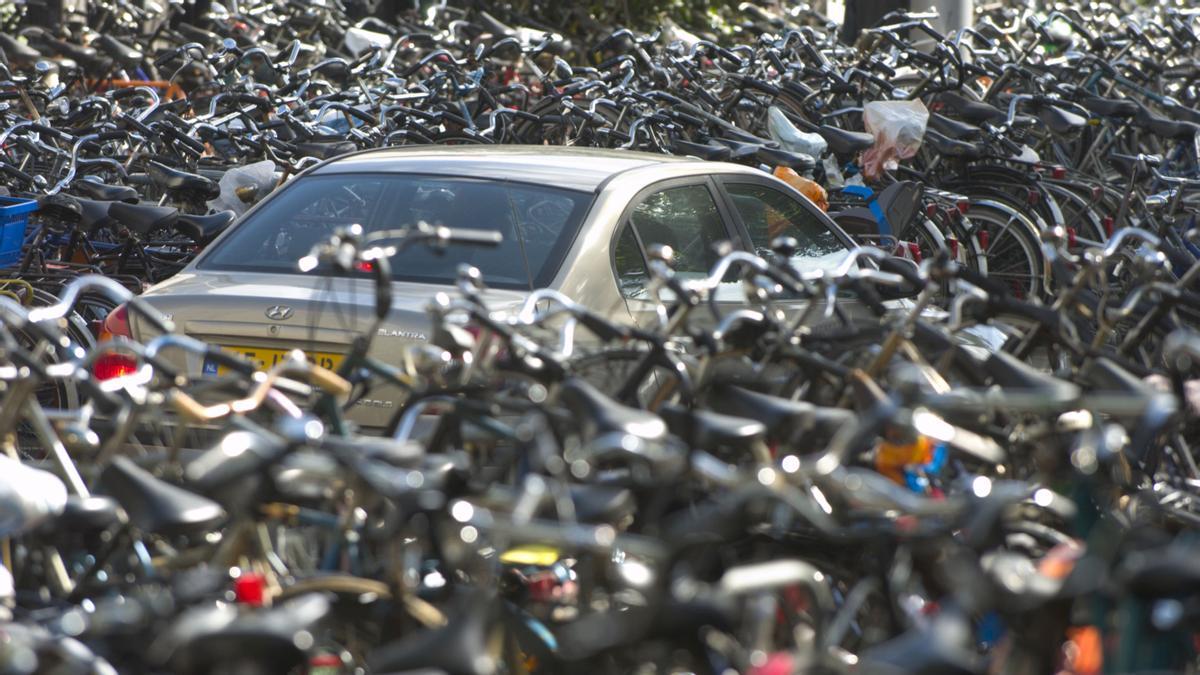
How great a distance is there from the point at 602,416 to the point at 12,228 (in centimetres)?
451

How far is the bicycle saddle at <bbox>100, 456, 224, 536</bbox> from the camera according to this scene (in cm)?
292

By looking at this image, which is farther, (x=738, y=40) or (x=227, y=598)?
(x=738, y=40)

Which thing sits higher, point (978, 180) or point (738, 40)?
point (978, 180)

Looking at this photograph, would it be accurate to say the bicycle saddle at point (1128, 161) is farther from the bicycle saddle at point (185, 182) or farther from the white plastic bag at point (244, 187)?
the bicycle saddle at point (185, 182)

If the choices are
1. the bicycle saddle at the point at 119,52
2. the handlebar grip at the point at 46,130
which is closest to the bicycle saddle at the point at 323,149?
the handlebar grip at the point at 46,130

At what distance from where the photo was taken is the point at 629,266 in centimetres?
534

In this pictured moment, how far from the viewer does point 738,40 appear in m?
18.0

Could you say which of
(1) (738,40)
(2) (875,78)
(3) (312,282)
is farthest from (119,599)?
(1) (738,40)

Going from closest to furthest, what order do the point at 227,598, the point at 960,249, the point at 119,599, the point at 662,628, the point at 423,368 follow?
the point at 662,628 < the point at 227,598 < the point at 119,599 < the point at 423,368 < the point at 960,249

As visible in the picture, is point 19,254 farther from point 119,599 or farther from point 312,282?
point 119,599

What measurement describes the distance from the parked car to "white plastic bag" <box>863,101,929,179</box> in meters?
3.32

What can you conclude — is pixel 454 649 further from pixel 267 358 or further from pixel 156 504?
pixel 267 358

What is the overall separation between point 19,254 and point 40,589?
13.1ft

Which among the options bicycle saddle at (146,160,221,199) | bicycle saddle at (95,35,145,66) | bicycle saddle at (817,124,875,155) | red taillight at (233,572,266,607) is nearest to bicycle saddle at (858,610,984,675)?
red taillight at (233,572,266,607)
